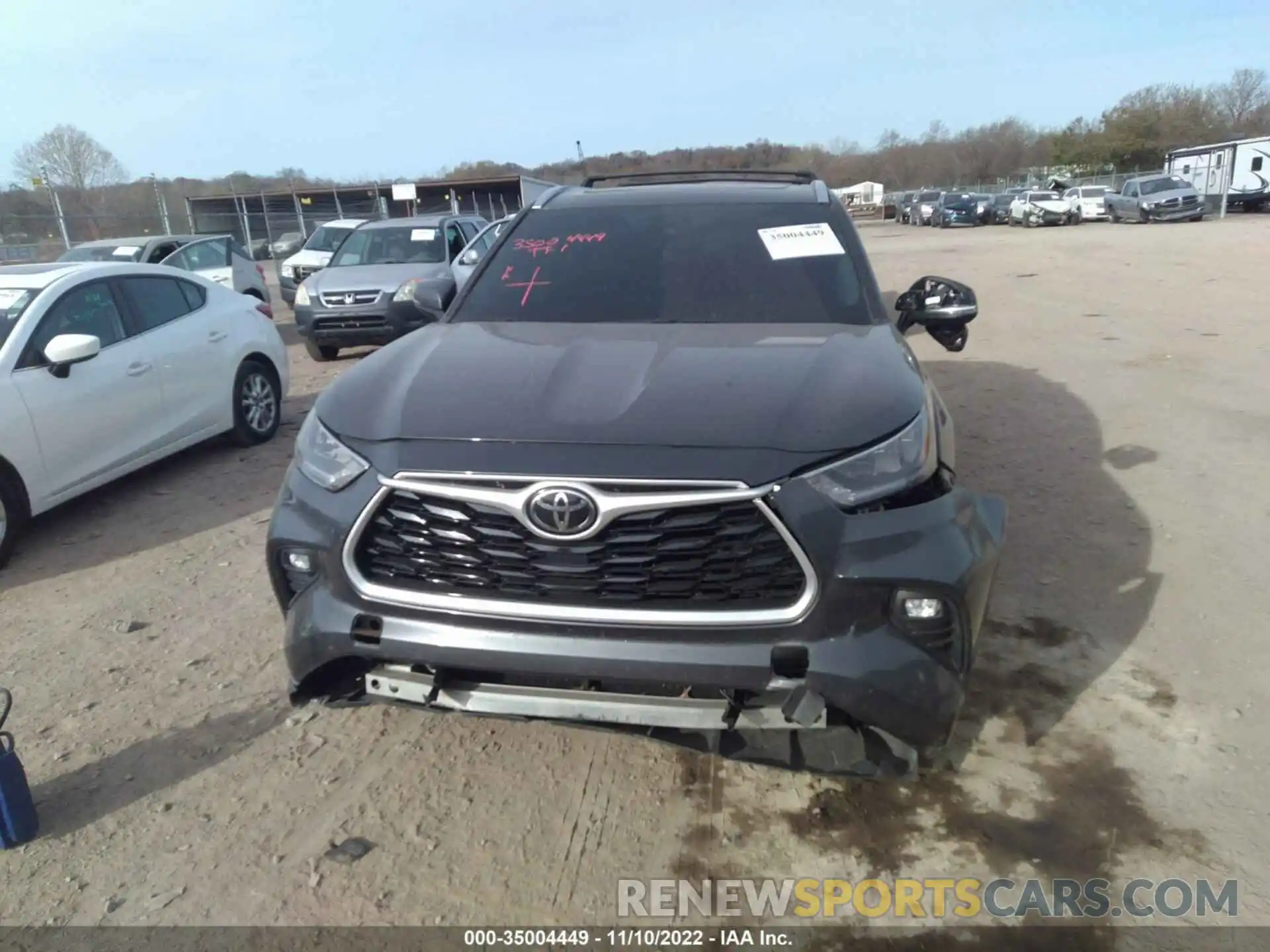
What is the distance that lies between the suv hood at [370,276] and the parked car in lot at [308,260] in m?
4.58

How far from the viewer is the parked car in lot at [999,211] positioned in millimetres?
44375

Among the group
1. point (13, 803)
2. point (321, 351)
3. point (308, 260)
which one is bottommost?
point (321, 351)

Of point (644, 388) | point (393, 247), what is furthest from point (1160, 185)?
point (644, 388)

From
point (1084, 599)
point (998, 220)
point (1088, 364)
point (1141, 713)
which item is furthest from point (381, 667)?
point (998, 220)

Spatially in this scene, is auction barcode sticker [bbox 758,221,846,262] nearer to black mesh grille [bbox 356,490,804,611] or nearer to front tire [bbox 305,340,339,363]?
black mesh grille [bbox 356,490,804,611]

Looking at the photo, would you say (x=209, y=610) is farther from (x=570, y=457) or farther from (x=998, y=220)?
(x=998, y=220)

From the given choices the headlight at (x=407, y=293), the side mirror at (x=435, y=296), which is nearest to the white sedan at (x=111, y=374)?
the headlight at (x=407, y=293)

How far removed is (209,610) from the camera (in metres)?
4.44

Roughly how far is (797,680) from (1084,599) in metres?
2.37

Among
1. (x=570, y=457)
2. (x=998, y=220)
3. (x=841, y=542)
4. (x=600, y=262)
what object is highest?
(x=600, y=262)

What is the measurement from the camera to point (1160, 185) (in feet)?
116

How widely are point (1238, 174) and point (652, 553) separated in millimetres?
43693

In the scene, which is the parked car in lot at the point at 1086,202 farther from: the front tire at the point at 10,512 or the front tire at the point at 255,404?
the front tire at the point at 10,512

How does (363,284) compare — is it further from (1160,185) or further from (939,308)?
(1160,185)
